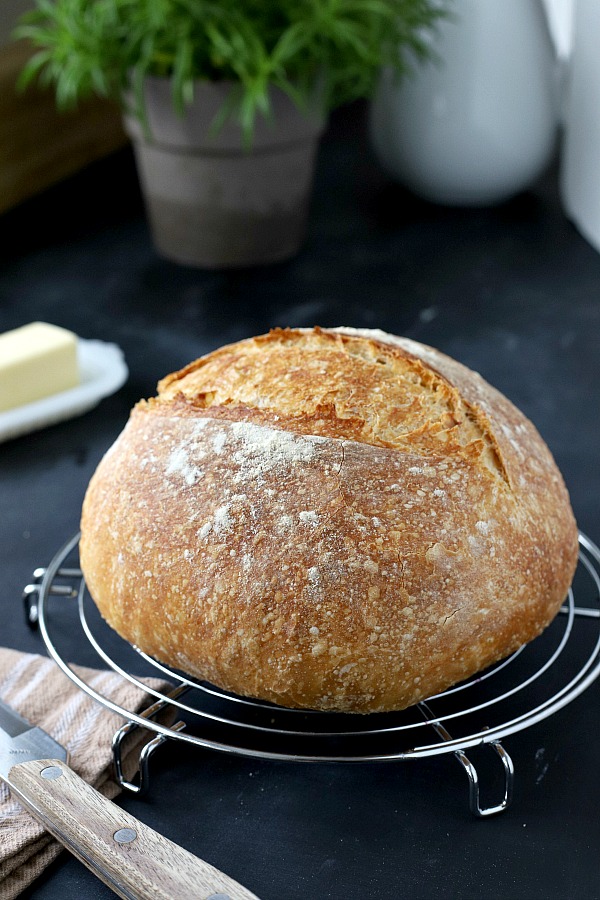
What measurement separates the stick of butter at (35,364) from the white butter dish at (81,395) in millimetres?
15

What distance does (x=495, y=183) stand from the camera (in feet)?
6.53

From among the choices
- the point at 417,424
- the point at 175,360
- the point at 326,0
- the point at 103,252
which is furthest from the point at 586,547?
the point at 103,252

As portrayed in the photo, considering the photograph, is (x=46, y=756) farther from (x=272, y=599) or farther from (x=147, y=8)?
(x=147, y=8)

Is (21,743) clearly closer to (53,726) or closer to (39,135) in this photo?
(53,726)

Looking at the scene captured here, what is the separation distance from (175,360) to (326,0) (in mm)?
622

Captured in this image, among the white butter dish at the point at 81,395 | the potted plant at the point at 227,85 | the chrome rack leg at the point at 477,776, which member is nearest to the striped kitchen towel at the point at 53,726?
the chrome rack leg at the point at 477,776

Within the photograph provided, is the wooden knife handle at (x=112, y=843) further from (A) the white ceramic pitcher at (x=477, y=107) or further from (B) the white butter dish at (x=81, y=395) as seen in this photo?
(A) the white ceramic pitcher at (x=477, y=107)

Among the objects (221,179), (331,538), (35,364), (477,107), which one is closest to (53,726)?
(331,538)

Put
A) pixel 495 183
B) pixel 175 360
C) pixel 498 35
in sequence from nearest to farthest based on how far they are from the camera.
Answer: pixel 175 360
pixel 498 35
pixel 495 183

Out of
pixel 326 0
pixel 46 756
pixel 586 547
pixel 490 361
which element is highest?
pixel 326 0

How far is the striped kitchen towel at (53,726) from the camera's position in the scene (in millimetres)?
811

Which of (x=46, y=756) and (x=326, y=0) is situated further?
(x=326, y=0)

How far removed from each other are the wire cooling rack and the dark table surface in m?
0.02

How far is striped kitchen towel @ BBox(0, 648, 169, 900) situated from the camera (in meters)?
0.81
